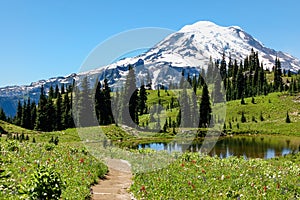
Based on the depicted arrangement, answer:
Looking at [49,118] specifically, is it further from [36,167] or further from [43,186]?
[43,186]

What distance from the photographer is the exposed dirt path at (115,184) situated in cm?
1692

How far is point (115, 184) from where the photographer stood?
21.0 meters

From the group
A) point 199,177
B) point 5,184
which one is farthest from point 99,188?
point 5,184

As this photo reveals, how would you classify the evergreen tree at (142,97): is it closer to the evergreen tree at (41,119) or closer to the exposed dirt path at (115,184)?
the evergreen tree at (41,119)

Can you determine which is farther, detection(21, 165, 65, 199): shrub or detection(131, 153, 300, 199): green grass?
detection(131, 153, 300, 199): green grass

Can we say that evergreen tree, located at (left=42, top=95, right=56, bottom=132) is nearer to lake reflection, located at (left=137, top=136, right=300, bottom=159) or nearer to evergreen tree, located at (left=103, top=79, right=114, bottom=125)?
evergreen tree, located at (left=103, top=79, right=114, bottom=125)

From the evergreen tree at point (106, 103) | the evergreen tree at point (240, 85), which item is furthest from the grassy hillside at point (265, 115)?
the evergreen tree at point (240, 85)

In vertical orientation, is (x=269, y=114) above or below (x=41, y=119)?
above

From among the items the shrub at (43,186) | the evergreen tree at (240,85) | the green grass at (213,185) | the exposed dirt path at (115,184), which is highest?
the evergreen tree at (240,85)

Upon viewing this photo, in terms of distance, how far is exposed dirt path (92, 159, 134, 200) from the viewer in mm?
16922

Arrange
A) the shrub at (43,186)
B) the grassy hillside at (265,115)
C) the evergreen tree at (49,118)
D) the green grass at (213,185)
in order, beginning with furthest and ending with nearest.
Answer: the evergreen tree at (49,118) < the grassy hillside at (265,115) < the green grass at (213,185) < the shrub at (43,186)

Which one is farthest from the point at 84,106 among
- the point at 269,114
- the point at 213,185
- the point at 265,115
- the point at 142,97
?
the point at 213,185

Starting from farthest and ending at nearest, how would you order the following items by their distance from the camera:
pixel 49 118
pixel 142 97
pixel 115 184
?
pixel 142 97, pixel 49 118, pixel 115 184

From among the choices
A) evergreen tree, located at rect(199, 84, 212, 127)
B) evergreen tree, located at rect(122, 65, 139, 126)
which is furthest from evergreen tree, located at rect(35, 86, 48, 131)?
evergreen tree, located at rect(199, 84, 212, 127)
